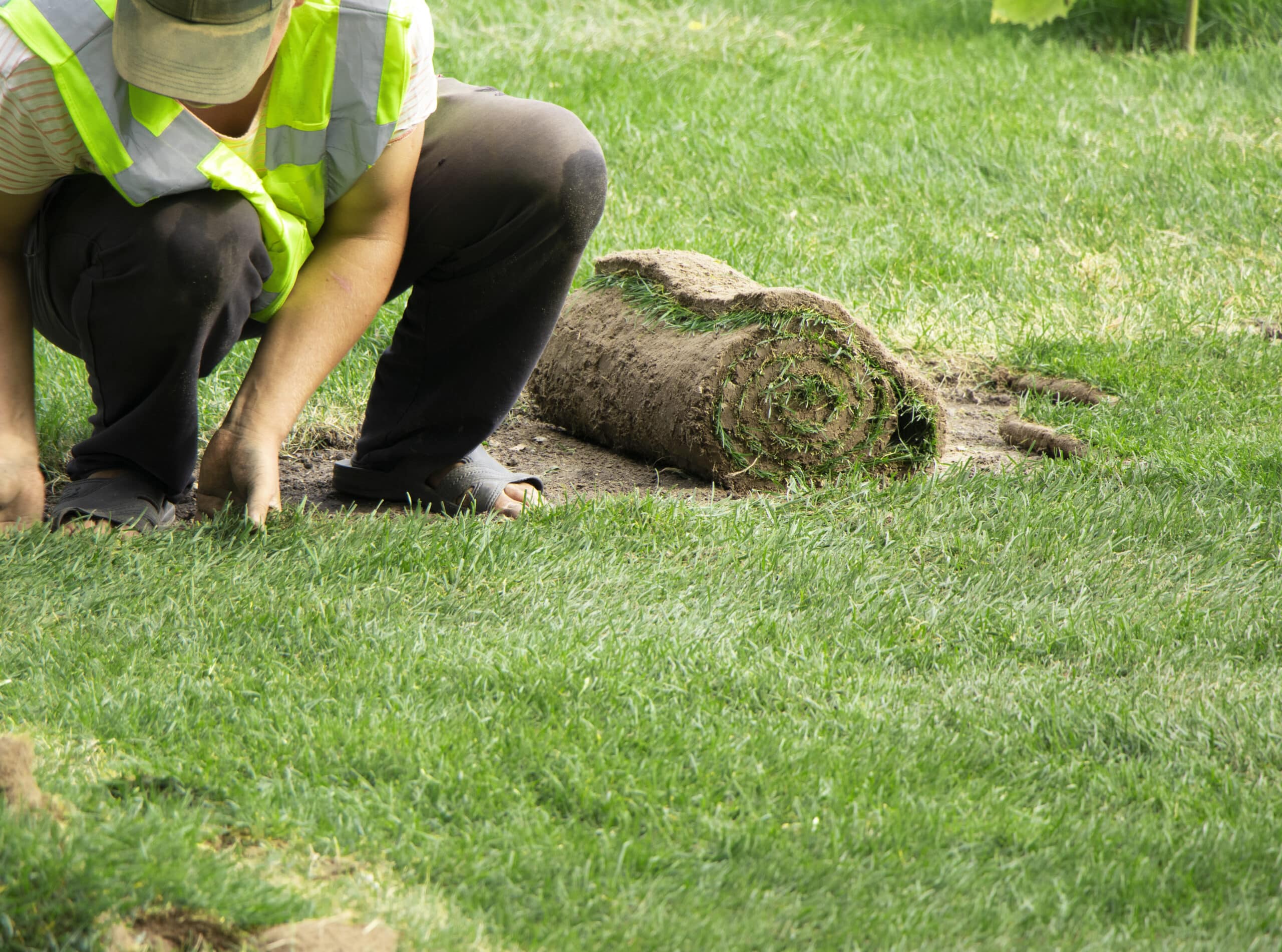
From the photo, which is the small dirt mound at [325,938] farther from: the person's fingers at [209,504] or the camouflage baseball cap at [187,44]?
the camouflage baseball cap at [187,44]

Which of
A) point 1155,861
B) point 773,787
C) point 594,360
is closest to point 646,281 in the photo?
point 594,360

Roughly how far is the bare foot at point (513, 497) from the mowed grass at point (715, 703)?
0.33ft

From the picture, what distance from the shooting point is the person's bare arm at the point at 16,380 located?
2457 mm

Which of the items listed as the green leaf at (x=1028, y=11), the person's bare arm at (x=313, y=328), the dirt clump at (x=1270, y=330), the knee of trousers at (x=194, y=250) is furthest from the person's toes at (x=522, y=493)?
the green leaf at (x=1028, y=11)

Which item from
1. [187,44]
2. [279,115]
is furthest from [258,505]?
[187,44]

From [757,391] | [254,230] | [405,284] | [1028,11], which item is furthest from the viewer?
[1028,11]

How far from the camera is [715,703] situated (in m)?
2.09

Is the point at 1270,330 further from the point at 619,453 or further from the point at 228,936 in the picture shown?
the point at 228,936

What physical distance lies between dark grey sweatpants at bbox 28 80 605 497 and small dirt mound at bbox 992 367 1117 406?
1.60 meters

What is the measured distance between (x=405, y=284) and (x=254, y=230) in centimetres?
53

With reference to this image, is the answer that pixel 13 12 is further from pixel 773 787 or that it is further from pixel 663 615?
pixel 773 787

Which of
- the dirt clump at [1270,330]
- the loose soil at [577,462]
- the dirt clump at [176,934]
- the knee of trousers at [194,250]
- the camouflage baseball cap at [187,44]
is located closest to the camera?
the dirt clump at [176,934]

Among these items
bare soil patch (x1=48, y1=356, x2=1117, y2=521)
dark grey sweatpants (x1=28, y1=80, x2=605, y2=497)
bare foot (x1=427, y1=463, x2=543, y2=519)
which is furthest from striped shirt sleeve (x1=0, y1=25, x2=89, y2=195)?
bare foot (x1=427, y1=463, x2=543, y2=519)

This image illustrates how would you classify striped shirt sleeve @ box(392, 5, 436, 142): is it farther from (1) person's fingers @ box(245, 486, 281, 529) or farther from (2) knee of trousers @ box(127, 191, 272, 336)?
(1) person's fingers @ box(245, 486, 281, 529)
